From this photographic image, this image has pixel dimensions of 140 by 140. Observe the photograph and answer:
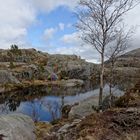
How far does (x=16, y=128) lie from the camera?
13117 mm

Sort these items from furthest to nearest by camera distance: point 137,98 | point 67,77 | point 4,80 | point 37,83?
point 67,77
point 37,83
point 4,80
point 137,98

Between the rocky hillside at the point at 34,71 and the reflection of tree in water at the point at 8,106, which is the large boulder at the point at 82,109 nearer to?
the reflection of tree in water at the point at 8,106

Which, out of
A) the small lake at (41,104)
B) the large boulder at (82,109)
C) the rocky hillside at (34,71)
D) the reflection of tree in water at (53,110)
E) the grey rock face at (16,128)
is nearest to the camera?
the grey rock face at (16,128)

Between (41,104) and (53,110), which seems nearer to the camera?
(53,110)

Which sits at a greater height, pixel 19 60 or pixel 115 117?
pixel 19 60

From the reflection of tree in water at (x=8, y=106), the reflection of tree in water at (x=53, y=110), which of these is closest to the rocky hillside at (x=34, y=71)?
the reflection of tree in water at (x=8, y=106)

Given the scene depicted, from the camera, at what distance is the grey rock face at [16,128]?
40.0 feet

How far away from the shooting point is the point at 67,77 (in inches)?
4569

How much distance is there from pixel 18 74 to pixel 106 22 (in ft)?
261

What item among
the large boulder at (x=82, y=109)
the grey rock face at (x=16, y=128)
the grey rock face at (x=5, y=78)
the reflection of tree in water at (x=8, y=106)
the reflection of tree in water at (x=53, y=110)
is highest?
the grey rock face at (x=5, y=78)

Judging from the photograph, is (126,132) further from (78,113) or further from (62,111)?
(62,111)

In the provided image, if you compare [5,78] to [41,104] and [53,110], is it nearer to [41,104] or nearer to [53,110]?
[41,104]

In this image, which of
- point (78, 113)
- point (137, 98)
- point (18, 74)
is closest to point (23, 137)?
point (137, 98)

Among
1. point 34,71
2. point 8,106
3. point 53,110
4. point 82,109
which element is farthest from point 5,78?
point 82,109
